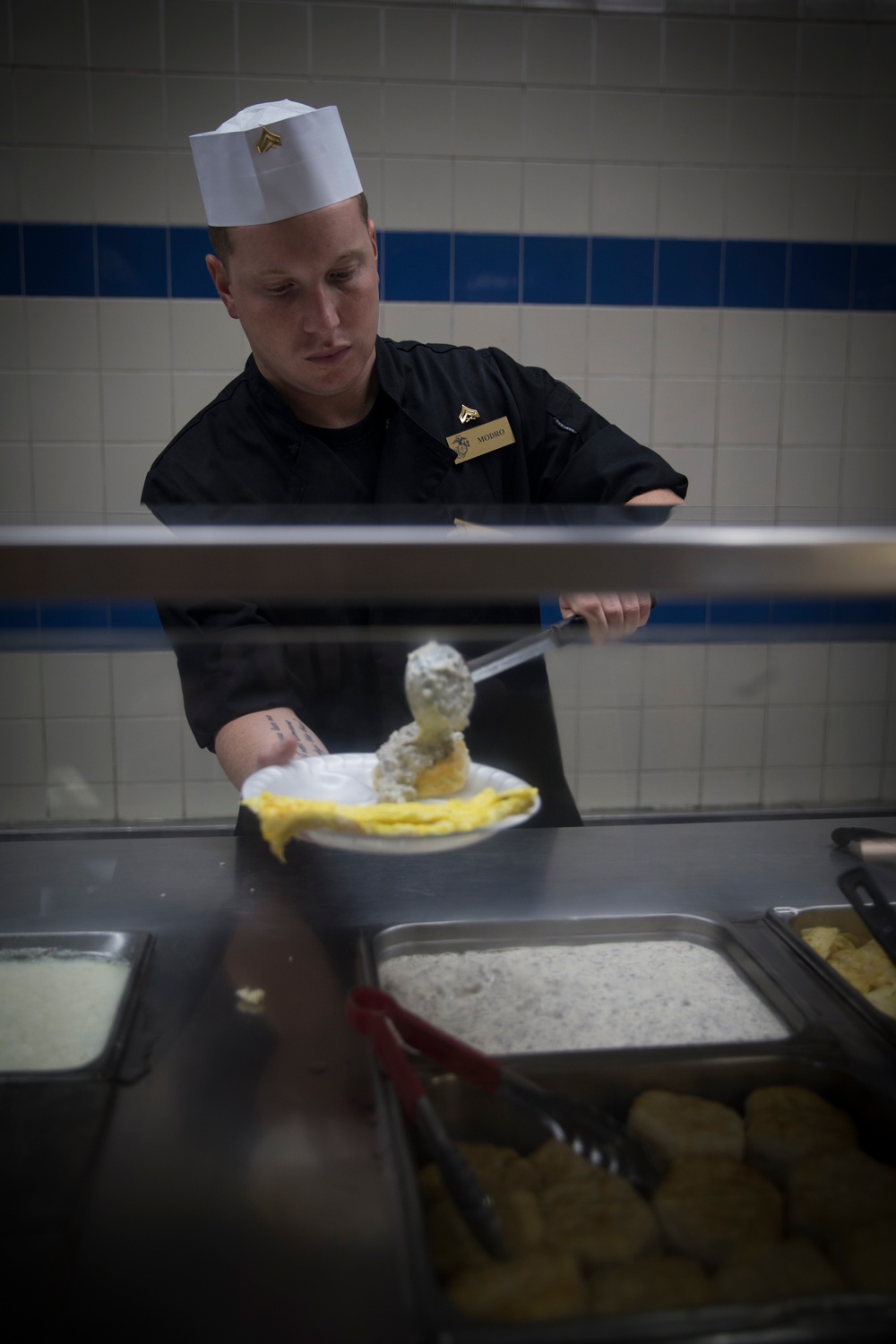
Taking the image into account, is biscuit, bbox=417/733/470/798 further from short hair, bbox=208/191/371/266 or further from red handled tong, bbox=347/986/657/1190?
short hair, bbox=208/191/371/266

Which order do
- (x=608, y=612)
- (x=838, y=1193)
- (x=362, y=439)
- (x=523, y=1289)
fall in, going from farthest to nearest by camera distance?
(x=362, y=439) < (x=608, y=612) < (x=838, y=1193) < (x=523, y=1289)

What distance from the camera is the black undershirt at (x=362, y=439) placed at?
150cm

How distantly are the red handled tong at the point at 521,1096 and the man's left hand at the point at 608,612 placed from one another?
1.15 ft

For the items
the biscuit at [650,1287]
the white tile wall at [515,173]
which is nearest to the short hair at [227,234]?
the biscuit at [650,1287]

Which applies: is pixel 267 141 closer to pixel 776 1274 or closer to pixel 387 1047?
pixel 387 1047

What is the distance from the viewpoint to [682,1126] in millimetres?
759

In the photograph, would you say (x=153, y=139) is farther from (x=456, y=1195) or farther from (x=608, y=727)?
(x=456, y=1195)

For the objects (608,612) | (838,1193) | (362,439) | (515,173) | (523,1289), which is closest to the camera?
(523,1289)

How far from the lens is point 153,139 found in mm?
2898

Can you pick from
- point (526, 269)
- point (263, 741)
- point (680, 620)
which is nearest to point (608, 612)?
point (680, 620)

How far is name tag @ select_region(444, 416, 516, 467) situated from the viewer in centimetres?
149

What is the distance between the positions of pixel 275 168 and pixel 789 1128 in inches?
52.3

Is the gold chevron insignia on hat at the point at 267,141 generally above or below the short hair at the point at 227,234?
above

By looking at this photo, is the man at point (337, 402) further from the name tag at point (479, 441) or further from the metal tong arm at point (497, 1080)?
the metal tong arm at point (497, 1080)
